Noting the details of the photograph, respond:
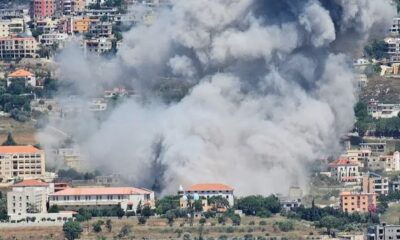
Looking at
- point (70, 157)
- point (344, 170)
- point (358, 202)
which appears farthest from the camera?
point (70, 157)

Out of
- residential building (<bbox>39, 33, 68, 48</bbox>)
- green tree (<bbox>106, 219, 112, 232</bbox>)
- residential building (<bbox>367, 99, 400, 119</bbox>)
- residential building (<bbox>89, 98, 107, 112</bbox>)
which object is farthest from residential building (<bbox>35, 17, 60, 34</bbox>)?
green tree (<bbox>106, 219, 112, 232</bbox>)

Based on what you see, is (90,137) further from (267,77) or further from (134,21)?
(134,21)

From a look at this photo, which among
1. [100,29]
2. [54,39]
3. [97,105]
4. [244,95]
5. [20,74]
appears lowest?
[244,95]

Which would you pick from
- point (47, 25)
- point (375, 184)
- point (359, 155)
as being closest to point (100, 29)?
point (47, 25)

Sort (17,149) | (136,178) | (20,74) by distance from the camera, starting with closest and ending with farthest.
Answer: (136,178) → (17,149) → (20,74)

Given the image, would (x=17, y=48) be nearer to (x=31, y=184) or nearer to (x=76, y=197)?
(x=31, y=184)

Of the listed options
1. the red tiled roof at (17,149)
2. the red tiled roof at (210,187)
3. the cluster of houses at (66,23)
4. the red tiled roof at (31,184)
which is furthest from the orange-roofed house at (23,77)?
the red tiled roof at (210,187)

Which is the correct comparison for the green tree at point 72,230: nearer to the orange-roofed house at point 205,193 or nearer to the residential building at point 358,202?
the orange-roofed house at point 205,193

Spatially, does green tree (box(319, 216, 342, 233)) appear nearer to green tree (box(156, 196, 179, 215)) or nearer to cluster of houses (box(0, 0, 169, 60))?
green tree (box(156, 196, 179, 215))
